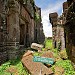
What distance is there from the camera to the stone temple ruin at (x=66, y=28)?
641 centimetres

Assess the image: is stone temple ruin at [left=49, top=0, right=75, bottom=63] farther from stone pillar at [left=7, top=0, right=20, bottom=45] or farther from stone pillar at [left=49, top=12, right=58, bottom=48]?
stone pillar at [left=7, top=0, right=20, bottom=45]

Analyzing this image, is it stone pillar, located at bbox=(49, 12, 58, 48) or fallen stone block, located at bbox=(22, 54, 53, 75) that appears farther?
stone pillar, located at bbox=(49, 12, 58, 48)

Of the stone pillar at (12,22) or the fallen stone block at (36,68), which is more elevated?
the stone pillar at (12,22)

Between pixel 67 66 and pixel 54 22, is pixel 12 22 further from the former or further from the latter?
pixel 54 22

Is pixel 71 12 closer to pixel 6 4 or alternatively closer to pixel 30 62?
pixel 30 62

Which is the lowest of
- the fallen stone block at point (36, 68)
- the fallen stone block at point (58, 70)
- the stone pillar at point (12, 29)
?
the fallen stone block at point (58, 70)

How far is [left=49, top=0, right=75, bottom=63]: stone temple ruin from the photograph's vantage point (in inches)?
252

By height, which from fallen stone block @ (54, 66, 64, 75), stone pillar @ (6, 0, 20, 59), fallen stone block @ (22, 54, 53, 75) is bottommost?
fallen stone block @ (54, 66, 64, 75)

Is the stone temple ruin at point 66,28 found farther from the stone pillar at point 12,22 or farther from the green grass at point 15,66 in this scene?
the stone pillar at point 12,22

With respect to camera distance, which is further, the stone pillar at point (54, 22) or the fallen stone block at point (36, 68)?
the stone pillar at point (54, 22)

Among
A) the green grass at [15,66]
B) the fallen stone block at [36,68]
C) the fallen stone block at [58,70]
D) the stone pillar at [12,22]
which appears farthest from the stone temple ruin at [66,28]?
the stone pillar at [12,22]

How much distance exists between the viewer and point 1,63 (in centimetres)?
710

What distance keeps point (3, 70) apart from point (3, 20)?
243cm

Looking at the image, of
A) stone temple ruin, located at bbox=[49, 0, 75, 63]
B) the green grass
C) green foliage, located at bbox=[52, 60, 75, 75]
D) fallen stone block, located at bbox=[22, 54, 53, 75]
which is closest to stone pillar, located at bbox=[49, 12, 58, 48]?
stone temple ruin, located at bbox=[49, 0, 75, 63]
